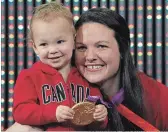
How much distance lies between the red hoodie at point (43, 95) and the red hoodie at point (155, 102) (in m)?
0.26

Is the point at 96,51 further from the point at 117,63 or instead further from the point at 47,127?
the point at 47,127

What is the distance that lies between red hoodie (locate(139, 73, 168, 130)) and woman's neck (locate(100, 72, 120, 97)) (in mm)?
76

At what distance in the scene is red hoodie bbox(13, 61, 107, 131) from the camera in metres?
1.17

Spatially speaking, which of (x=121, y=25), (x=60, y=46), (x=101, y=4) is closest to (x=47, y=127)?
(x=60, y=46)

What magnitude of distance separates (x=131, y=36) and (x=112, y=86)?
242mm

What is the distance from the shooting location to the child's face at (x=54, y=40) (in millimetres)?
1197

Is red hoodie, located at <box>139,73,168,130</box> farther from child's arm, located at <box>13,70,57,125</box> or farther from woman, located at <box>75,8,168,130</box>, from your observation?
child's arm, located at <box>13,70,57,125</box>

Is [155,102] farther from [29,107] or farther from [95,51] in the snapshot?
[29,107]

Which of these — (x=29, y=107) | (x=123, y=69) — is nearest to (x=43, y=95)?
(x=29, y=107)

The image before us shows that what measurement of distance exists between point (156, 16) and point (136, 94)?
0.33m

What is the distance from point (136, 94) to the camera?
1402 mm

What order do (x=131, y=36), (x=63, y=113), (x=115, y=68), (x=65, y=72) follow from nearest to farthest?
1. (x=63, y=113)
2. (x=65, y=72)
3. (x=115, y=68)
4. (x=131, y=36)

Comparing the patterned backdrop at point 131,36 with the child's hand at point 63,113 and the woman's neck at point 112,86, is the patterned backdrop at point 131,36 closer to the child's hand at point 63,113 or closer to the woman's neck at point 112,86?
the woman's neck at point 112,86

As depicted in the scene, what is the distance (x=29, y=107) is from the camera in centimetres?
117
